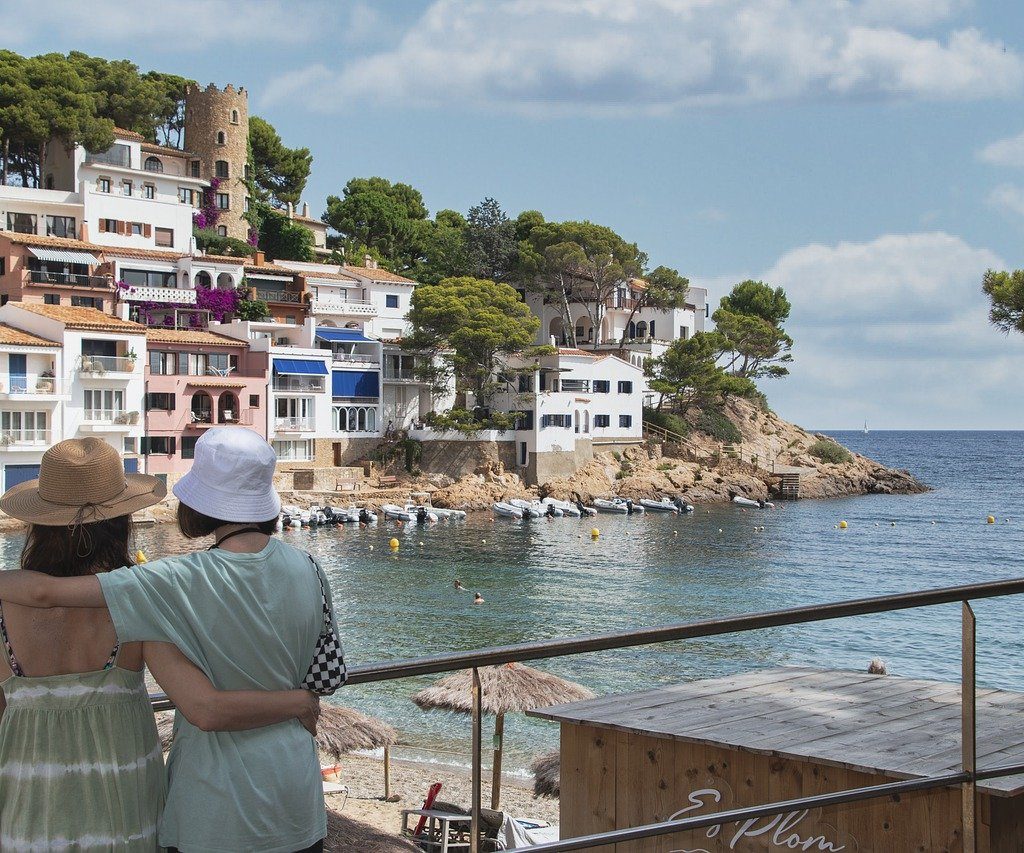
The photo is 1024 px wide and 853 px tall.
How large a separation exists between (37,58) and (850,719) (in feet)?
189

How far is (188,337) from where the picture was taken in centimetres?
4534

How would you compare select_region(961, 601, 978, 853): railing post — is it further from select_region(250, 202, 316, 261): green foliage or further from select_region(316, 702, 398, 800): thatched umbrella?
select_region(250, 202, 316, 261): green foliage

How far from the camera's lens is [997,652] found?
2317cm

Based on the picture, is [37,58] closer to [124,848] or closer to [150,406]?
[150,406]

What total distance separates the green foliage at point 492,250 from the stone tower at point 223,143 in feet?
40.5

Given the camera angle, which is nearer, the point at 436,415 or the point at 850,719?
the point at 850,719

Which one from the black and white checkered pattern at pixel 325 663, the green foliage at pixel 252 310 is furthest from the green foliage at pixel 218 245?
the black and white checkered pattern at pixel 325 663

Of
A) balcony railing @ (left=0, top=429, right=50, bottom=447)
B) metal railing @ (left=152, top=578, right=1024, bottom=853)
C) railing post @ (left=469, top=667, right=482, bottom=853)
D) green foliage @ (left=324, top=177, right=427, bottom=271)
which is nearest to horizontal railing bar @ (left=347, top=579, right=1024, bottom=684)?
metal railing @ (left=152, top=578, right=1024, bottom=853)

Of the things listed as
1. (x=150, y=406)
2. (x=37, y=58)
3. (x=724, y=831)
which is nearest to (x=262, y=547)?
(x=724, y=831)

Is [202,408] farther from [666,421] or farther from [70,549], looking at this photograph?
[70,549]

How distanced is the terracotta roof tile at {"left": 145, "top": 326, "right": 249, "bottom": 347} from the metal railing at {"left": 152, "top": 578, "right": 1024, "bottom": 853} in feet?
140

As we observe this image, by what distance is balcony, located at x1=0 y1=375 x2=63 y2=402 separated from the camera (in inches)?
1537

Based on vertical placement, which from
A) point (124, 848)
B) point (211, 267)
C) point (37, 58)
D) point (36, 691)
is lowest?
point (124, 848)

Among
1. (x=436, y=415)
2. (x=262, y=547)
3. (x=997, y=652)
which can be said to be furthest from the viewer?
(x=436, y=415)
